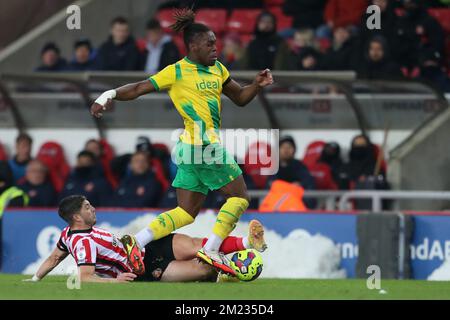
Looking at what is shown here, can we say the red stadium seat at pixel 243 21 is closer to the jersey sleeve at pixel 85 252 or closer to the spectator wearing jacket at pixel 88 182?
the spectator wearing jacket at pixel 88 182

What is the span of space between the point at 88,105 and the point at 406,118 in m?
4.16

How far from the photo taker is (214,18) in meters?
20.5

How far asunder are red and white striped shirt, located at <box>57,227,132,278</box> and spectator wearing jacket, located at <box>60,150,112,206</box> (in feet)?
18.7

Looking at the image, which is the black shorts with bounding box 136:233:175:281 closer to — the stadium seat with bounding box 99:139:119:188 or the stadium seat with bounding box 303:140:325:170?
the stadium seat with bounding box 303:140:325:170

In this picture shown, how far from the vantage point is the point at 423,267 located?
14.5m

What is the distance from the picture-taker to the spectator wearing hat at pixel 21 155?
17984mm

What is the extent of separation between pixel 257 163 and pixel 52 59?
12.7 feet

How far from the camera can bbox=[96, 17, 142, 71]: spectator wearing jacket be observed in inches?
739

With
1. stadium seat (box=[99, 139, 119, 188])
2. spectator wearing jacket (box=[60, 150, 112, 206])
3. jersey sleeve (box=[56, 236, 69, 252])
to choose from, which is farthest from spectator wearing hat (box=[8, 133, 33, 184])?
jersey sleeve (box=[56, 236, 69, 252])

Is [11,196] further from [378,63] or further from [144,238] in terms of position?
[144,238]

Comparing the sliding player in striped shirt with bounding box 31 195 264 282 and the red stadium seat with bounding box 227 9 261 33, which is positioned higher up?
the red stadium seat with bounding box 227 9 261 33
